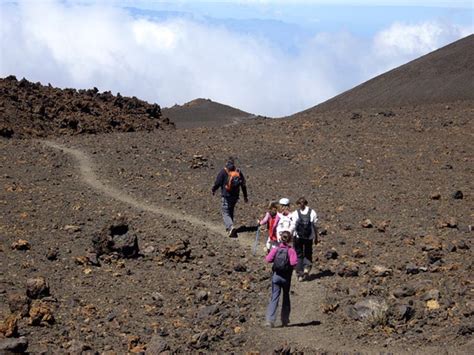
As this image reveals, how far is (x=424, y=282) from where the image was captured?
35.9 ft

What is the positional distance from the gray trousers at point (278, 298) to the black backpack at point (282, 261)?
0.46ft

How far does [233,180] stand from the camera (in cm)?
1520

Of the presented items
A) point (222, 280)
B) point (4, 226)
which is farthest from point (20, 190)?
point (222, 280)

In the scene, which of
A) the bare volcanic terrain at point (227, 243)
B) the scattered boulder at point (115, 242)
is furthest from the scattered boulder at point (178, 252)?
the scattered boulder at point (115, 242)

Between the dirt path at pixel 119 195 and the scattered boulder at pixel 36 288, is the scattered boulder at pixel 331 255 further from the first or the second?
the scattered boulder at pixel 36 288

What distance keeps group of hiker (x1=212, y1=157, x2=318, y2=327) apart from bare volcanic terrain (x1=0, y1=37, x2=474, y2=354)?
0.30m

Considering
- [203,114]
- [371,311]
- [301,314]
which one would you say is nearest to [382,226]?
[301,314]

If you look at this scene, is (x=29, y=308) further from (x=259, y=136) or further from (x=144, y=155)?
(x=259, y=136)

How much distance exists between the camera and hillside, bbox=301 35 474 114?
4412 cm

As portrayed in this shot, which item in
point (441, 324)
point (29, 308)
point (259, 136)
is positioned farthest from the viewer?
point (259, 136)

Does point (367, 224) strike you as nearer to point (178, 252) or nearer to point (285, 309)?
point (178, 252)

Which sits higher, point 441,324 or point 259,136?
point 259,136

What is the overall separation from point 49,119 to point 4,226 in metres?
14.9

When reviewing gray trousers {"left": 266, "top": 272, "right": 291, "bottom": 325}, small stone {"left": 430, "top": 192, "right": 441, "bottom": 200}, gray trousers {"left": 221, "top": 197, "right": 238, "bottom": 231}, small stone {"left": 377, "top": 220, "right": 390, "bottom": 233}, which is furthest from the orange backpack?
gray trousers {"left": 266, "top": 272, "right": 291, "bottom": 325}
